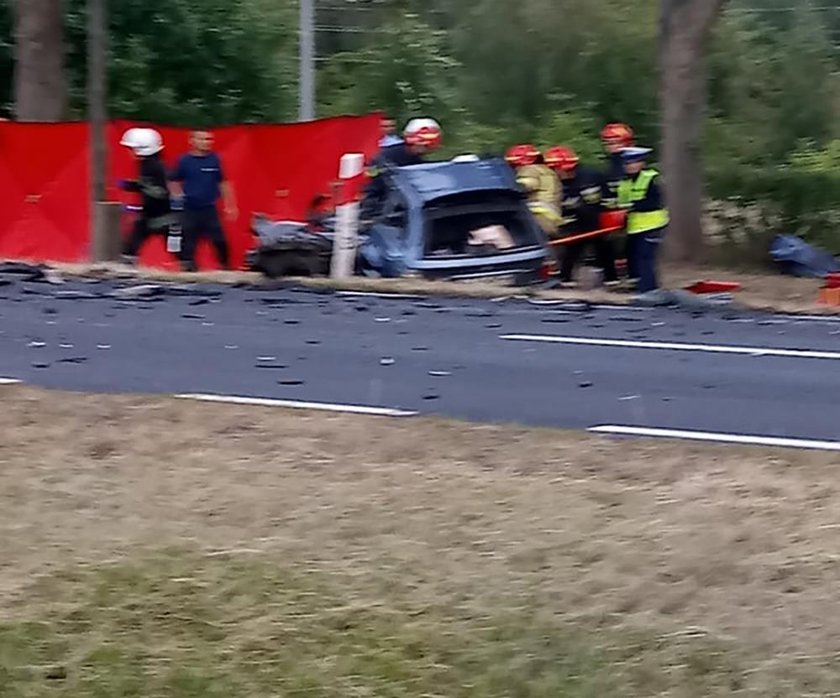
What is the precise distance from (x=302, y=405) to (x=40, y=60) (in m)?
13.1

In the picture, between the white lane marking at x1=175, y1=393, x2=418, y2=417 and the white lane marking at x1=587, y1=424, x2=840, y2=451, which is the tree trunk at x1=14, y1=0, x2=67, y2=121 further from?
the white lane marking at x1=587, y1=424, x2=840, y2=451

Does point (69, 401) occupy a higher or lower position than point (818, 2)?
lower

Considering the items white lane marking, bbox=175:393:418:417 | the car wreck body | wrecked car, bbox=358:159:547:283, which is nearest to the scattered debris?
the car wreck body

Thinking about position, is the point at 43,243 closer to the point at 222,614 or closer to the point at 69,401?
the point at 69,401

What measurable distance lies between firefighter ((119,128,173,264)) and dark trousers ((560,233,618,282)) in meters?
4.18

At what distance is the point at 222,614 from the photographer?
16.0 ft

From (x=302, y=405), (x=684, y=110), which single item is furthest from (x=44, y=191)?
(x=302, y=405)

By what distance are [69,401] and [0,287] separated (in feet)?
22.6

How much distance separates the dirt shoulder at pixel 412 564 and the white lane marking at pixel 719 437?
18.1 inches

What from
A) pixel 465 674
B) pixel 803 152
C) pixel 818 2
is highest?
pixel 818 2

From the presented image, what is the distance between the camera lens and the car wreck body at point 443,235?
49.5ft

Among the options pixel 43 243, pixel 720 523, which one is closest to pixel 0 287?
pixel 43 243

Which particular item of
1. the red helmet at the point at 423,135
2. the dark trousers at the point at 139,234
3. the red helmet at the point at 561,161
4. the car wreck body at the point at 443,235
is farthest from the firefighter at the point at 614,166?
the dark trousers at the point at 139,234

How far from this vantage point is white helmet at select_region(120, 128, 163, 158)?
16812 millimetres
